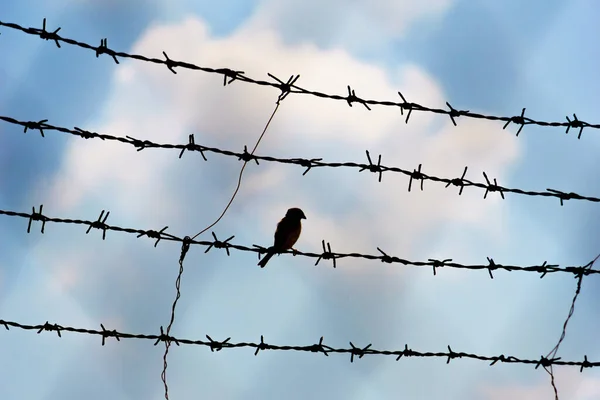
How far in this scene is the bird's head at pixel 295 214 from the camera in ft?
27.1

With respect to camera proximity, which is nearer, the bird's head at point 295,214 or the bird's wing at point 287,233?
the bird's wing at point 287,233

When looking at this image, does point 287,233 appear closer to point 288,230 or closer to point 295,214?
point 288,230

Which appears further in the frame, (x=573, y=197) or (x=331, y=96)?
(x=573, y=197)

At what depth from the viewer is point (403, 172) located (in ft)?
17.5

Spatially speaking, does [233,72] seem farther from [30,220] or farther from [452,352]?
[452,352]

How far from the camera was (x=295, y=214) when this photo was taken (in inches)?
326

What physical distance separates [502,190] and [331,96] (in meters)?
1.26

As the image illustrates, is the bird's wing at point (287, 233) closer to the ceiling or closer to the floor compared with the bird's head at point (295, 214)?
closer to the floor

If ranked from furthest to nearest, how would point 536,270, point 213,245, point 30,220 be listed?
point 536,270
point 213,245
point 30,220

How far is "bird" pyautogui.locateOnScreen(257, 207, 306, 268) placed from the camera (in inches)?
313

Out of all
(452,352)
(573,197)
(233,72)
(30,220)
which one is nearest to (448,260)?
(452,352)

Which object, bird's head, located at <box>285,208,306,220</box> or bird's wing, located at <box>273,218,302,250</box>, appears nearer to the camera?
bird's wing, located at <box>273,218,302,250</box>

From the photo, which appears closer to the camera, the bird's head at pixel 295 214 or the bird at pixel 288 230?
the bird at pixel 288 230

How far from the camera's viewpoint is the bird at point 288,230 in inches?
313
